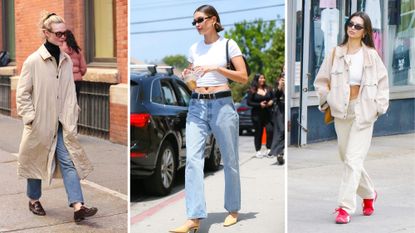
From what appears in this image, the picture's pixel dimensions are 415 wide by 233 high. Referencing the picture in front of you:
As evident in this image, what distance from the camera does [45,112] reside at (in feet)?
14.1

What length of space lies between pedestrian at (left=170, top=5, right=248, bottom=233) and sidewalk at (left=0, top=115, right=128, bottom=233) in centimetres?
112

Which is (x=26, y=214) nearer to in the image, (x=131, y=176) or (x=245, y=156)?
(x=131, y=176)

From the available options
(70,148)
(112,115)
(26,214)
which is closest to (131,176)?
(70,148)

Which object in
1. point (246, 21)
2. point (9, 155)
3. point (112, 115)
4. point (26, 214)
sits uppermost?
point (246, 21)

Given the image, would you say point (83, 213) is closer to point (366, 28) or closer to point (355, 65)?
point (355, 65)

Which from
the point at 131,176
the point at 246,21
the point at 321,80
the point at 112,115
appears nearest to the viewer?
the point at 246,21

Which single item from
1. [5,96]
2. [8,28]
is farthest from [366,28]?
[5,96]

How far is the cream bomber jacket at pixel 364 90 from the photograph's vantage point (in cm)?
443

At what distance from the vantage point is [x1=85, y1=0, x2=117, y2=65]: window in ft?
17.9

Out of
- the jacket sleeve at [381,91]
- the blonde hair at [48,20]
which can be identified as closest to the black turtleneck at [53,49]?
the blonde hair at [48,20]

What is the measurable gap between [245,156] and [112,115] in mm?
2227

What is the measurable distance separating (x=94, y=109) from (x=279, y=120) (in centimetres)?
244

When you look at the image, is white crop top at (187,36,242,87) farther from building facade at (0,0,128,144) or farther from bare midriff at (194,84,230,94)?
building facade at (0,0,128,144)

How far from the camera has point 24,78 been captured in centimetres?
427
